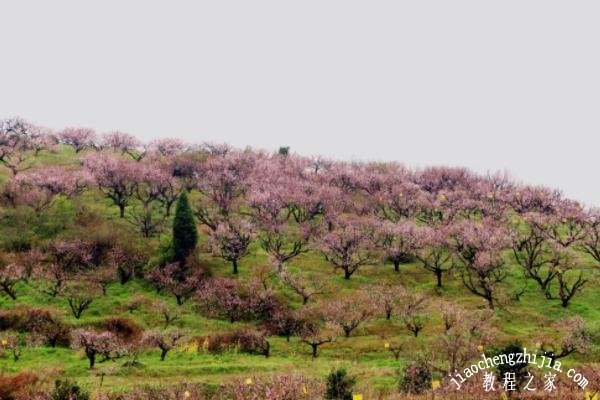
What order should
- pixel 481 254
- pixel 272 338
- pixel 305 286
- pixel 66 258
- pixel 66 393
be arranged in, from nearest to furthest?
pixel 66 393
pixel 272 338
pixel 481 254
pixel 305 286
pixel 66 258

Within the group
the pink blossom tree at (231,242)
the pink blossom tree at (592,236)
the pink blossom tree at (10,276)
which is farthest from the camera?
the pink blossom tree at (231,242)

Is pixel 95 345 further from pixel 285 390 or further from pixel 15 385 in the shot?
pixel 285 390

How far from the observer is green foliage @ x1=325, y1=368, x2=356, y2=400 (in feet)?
66.7

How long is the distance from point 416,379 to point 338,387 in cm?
519

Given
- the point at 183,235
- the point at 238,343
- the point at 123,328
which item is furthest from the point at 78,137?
the point at 238,343

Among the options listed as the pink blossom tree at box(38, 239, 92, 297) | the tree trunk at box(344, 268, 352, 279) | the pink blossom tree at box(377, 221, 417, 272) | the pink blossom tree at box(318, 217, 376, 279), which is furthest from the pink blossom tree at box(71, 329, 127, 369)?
the pink blossom tree at box(377, 221, 417, 272)

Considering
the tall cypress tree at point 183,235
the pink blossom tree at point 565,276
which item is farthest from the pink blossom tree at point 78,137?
the pink blossom tree at point 565,276

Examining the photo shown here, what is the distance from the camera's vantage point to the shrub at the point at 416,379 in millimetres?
23000

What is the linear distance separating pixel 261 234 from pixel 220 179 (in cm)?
1579

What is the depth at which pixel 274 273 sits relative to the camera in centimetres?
5572

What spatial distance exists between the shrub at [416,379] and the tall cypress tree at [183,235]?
118 ft

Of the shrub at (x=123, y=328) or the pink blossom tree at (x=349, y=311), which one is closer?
the pink blossom tree at (x=349, y=311)

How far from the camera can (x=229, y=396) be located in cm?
2662

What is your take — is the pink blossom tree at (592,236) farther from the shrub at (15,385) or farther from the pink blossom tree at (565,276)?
the shrub at (15,385)
